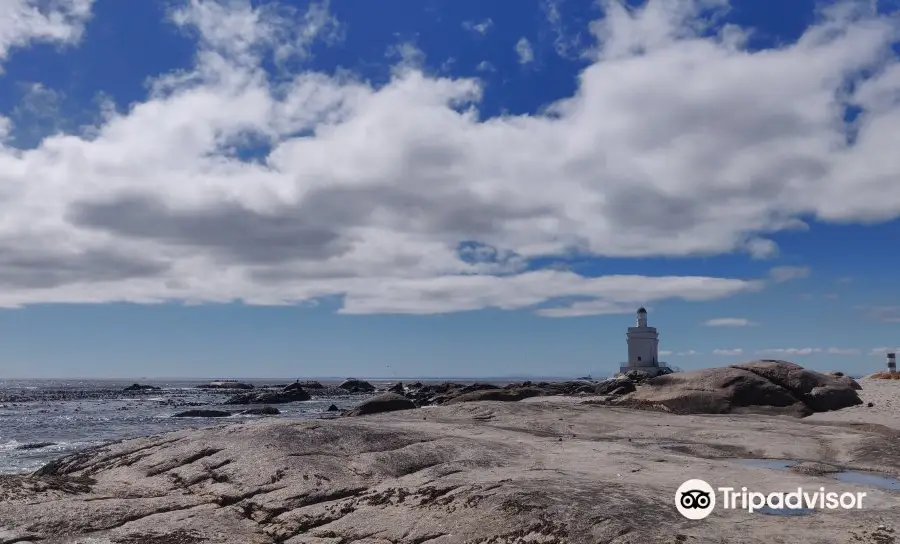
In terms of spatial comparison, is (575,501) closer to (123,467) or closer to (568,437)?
(568,437)

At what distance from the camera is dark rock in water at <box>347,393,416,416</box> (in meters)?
28.9

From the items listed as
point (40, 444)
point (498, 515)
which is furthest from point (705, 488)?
point (40, 444)

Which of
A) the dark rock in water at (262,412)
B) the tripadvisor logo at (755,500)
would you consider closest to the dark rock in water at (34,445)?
the dark rock in water at (262,412)

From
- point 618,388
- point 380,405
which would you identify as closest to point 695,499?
point 380,405

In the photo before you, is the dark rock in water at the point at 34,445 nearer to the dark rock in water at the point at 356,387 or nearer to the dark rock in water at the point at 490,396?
A: the dark rock in water at the point at 490,396

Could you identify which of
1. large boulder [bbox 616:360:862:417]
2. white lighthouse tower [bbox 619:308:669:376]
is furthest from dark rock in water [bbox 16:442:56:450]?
white lighthouse tower [bbox 619:308:669:376]

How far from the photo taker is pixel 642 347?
71625 millimetres

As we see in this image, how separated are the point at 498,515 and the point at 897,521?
460cm

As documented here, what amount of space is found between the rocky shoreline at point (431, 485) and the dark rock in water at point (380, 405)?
11.8 meters

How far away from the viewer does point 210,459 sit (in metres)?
12.2

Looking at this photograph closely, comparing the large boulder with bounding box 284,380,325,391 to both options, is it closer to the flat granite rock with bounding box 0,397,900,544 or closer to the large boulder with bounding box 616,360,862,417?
the large boulder with bounding box 616,360,862,417

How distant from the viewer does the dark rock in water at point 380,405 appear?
94.9 feet

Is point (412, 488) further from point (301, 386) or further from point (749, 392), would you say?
point (301, 386)

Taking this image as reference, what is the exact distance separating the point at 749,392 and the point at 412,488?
19.4m
